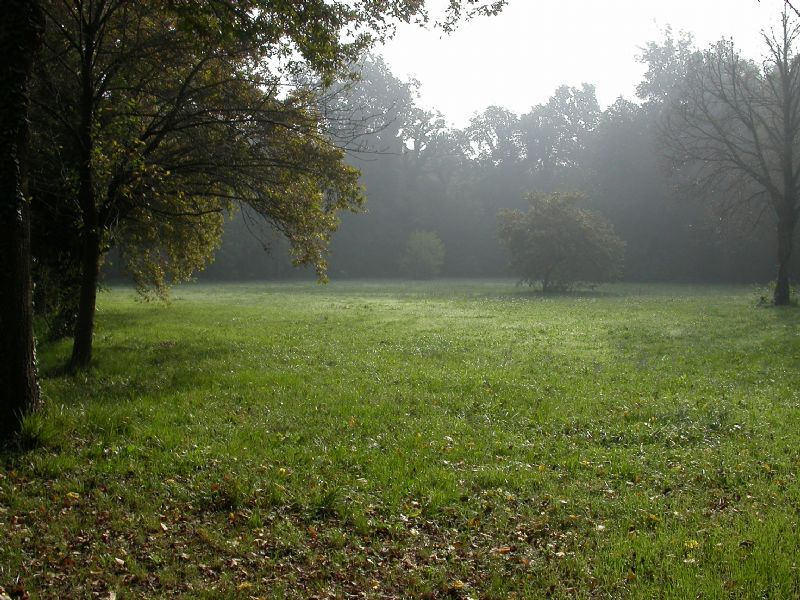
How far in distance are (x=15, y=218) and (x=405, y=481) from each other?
5.11 m

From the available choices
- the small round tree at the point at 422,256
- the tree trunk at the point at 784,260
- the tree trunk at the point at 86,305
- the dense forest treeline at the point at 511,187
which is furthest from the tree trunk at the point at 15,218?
the small round tree at the point at 422,256

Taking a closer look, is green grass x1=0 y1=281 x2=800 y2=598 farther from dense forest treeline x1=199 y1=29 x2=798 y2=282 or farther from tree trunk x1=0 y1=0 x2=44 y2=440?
dense forest treeline x1=199 y1=29 x2=798 y2=282

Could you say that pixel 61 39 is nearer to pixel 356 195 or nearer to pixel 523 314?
pixel 356 195

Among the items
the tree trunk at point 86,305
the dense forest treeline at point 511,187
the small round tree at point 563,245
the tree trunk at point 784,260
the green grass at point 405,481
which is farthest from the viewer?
the dense forest treeline at point 511,187

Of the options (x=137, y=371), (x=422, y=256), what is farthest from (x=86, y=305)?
(x=422, y=256)

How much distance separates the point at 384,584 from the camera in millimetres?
4738

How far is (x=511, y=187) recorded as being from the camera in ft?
247

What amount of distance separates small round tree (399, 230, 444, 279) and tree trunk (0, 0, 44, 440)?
2328 inches

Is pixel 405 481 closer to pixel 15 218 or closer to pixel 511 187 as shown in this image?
pixel 15 218

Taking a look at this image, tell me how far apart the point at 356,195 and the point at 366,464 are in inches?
322

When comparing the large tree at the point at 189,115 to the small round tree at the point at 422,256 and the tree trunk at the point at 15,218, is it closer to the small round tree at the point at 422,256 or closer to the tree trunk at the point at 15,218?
the tree trunk at the point at 15,218

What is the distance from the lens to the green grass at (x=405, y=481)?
189 inches

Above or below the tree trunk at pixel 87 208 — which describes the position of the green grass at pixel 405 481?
below

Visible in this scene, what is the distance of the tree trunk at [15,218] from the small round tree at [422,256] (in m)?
59.1
